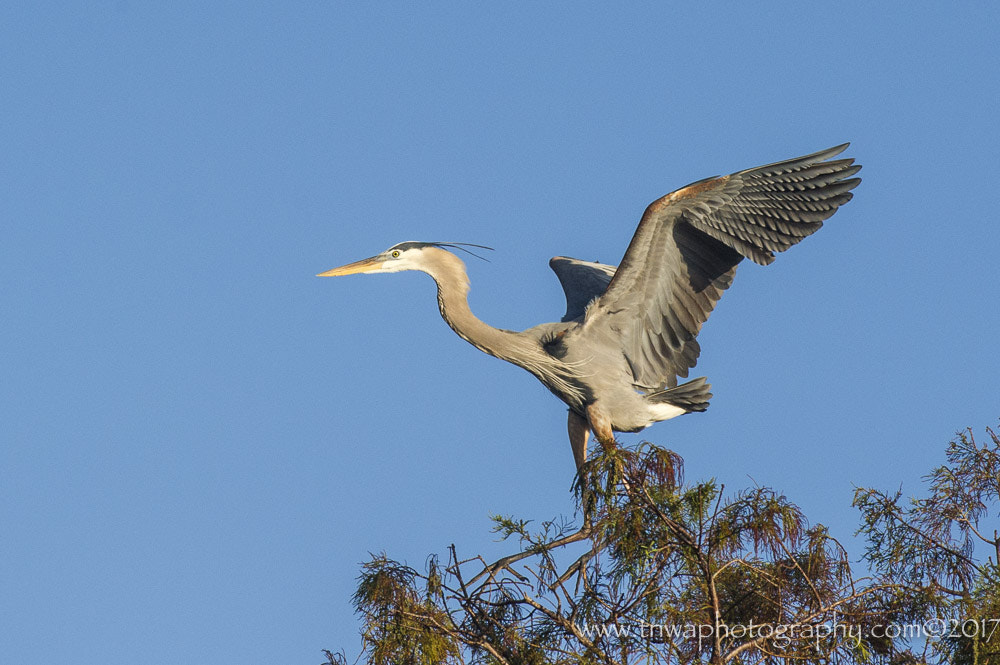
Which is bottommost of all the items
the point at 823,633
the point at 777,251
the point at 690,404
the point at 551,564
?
the point at 823,633

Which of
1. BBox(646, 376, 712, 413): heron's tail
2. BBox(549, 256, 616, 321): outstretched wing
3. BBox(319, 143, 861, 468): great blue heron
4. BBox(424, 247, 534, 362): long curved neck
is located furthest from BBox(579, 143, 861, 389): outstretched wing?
BBox(549, 256, 616, 321): outstretched wing

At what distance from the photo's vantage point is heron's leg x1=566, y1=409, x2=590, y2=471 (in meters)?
7.98

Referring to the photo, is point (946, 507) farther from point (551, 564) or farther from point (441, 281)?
point (441, 281)

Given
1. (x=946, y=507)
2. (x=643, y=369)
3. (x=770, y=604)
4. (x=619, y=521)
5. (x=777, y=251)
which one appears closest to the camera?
(x=619, y=521)

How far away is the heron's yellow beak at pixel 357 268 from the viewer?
8.17 meters

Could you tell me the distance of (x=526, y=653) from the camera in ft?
16.8

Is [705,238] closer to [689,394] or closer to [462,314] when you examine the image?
[689,394]

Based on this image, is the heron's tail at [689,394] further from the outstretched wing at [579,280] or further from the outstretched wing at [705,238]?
the outstretched wing at [579,280]

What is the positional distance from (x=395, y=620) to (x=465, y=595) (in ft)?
1.07

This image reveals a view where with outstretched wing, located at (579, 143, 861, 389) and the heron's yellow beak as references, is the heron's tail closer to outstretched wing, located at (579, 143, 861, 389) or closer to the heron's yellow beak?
outstretched wing, located at (579, 143, 861, 389)

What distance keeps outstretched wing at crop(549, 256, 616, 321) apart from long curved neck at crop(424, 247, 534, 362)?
29.5 inches

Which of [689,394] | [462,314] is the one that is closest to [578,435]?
[689,394]

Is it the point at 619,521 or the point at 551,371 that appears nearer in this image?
the point at 619,521

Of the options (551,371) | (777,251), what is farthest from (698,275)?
(551,371)
